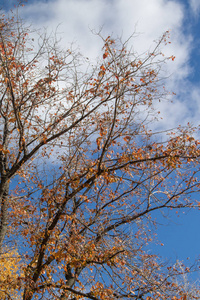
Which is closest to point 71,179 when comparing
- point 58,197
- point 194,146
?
point 58,197

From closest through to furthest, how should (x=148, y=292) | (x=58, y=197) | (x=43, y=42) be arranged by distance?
(x=148, y=292) → (x=58, y=197) → (x=43, y=42)

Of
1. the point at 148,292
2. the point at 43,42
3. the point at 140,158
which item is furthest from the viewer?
the point at 43,42

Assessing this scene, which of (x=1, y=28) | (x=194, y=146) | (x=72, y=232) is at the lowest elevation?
(x=72, y=232)

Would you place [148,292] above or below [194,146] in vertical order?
below

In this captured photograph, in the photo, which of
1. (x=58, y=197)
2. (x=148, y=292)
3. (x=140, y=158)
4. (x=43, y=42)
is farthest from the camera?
(x=43, y=42)

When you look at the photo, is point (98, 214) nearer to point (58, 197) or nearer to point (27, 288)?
point (58, 197)

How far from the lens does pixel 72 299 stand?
8953 mm

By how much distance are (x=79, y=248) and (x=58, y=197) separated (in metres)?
1.79

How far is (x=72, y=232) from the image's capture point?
32.6 ft

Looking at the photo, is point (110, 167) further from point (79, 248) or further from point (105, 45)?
point (105, 45)

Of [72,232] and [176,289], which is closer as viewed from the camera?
[176,289]

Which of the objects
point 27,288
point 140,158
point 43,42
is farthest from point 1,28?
point 27,288

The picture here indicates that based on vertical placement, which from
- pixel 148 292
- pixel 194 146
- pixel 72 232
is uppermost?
pixel 194 146

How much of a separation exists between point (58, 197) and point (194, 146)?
4553 mm
